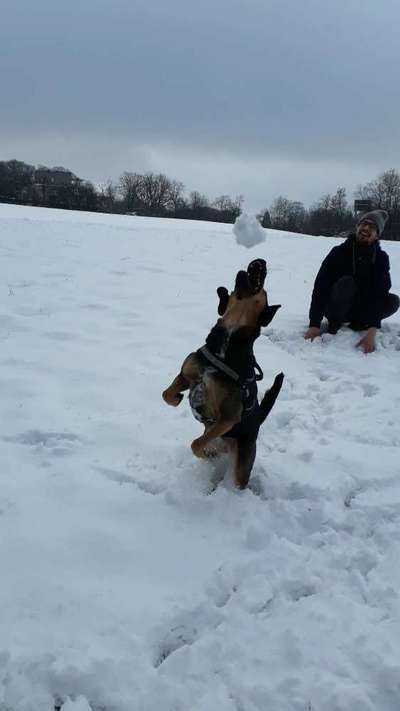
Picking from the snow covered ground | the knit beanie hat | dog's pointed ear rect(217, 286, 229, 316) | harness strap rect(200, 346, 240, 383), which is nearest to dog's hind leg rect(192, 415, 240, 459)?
harness strap rect(200, 346, 240, 383)

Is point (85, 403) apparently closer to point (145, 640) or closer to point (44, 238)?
point (145, 640)

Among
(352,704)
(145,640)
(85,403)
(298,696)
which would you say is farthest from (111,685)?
(85,403)

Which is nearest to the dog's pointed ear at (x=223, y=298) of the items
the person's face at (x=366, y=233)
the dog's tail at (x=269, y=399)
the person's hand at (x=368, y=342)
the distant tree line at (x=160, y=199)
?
the dog's tail at (x=269, y=399)

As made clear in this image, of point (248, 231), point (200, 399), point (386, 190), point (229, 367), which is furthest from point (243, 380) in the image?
point (386, 190)

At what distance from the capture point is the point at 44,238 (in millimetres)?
13367

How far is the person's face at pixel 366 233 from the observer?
628cm

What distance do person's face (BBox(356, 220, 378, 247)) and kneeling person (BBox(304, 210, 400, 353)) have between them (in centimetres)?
1

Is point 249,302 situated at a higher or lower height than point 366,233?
lower

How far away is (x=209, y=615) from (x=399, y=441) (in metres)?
2.59

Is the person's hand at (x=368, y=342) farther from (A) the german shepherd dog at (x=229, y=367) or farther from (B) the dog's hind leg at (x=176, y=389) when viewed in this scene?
(B) the dog's hind leg at (x=176, y=389)

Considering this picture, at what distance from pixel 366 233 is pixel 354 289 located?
0.75 meters

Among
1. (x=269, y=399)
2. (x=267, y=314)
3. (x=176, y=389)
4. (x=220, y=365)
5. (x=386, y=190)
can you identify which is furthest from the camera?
(x=386, y=190)

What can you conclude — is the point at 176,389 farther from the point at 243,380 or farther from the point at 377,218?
the point at 377,218

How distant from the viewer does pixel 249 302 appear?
286 cm
